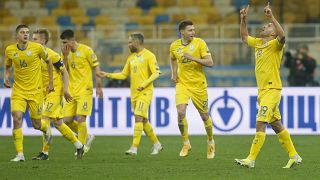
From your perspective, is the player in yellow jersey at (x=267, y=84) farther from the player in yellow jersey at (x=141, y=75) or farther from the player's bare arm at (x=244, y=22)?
the player in yellow jersey at (x=141, y=75)

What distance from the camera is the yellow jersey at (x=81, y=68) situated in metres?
15.7

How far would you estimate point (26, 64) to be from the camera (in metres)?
14.1

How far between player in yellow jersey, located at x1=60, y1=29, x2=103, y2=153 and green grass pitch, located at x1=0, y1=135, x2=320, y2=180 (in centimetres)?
69

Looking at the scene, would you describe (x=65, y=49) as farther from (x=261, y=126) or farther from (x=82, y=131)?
(x=261, y=126)

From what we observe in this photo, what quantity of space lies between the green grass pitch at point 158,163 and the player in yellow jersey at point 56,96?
0.31 m

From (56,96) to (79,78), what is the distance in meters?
0.63

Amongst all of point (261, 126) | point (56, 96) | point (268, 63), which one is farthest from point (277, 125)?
point (56, 96)

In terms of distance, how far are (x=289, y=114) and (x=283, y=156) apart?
6.00m

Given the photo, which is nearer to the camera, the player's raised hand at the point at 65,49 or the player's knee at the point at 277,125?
the player's knee at the point at 277,125

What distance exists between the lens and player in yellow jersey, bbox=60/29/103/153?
51.3 ft

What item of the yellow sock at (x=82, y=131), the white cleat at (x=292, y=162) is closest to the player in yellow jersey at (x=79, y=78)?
the yellow sock at (x=82, y=131)


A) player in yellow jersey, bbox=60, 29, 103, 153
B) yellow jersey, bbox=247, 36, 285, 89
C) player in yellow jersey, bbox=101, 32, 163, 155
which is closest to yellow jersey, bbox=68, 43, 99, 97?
player in yellow jersey, bbox=60, 29, 103, 153

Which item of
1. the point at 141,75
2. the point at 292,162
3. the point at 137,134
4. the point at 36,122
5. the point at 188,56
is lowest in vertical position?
the point at 292,162

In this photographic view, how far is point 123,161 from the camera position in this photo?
14180 millimetres
